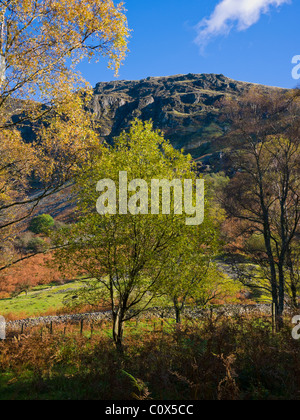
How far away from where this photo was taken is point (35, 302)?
2994 centimetres

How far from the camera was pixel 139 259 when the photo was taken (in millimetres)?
9547

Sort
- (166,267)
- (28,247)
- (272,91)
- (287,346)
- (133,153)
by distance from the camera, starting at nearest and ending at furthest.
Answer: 1. (287,346)
2. (166,267)
3. (133,153)
4. (272,91)
5. (28,247)

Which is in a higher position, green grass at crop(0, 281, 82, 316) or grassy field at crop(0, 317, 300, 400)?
grassy field at crop(0, 317, 300, 400)

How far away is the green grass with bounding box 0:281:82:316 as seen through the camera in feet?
89.6

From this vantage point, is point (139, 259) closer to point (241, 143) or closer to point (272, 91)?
point (241, 143)

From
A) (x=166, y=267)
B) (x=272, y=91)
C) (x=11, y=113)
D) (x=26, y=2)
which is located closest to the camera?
(x=26, y=2)

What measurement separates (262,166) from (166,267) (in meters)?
8.61

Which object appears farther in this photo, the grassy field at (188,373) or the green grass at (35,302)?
the green grass at (35,302)

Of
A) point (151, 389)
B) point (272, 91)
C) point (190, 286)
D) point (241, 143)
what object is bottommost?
point (151, 389)

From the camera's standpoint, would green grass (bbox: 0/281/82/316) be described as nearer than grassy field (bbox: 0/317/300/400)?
No

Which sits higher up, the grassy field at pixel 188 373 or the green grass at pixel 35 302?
the grassy field at pixel 188 373

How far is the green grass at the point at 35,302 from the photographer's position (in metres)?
27.3

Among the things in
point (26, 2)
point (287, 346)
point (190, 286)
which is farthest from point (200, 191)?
point (26, 2)

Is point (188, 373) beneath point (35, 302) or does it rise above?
above
